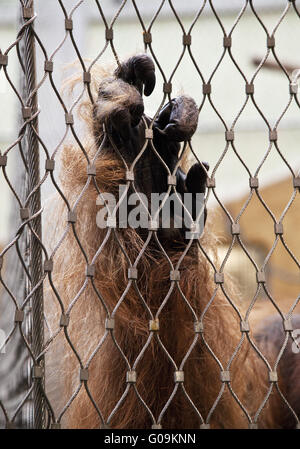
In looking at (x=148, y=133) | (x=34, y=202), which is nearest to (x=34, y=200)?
(x=34, y=202)

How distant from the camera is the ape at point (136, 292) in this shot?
0.90 m

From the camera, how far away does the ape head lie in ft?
2.87

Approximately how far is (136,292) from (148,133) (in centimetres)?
25

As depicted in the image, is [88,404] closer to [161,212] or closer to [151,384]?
[151,384]

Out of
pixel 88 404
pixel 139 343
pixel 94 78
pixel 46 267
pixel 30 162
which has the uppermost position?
pixel 94 78

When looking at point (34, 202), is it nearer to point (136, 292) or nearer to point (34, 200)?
point (34, 200)

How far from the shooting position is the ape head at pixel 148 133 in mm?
875

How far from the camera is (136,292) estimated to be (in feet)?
3.12

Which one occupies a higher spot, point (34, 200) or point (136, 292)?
point (34, 200)

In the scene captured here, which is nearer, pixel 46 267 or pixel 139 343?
pixel 46 267

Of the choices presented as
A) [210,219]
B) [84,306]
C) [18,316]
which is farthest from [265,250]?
[18,316]

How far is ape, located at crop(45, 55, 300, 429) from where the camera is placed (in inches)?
35.3
